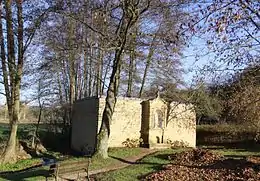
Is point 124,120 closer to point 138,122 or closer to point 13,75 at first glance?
point 138,122

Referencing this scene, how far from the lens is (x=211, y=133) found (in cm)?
3547

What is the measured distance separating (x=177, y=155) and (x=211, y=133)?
57.9ft

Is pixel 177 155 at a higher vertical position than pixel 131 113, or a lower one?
lower

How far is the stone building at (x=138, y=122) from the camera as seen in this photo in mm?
28484

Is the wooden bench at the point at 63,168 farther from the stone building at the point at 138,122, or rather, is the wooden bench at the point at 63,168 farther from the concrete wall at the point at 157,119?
the concrete wall at the point at 157,119

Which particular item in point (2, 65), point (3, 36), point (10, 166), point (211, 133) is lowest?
point (10, 166)

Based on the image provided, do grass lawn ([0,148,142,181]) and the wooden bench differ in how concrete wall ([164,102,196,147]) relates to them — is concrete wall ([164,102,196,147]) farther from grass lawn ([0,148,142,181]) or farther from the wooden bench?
the wooden bench

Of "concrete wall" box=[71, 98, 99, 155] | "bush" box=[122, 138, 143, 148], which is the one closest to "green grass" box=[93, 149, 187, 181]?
"bush" box=[122, 138, 143, 148]

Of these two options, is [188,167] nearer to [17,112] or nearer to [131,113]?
[17,112]

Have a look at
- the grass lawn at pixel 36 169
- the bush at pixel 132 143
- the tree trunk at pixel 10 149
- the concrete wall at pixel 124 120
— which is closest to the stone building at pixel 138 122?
the concrete wall at pixel 124 120

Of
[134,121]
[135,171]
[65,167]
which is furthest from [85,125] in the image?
[65,167]

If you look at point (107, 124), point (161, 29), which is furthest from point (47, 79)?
point (161, 29)

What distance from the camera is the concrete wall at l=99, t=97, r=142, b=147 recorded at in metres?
28.1

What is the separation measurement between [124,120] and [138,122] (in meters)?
1.30
